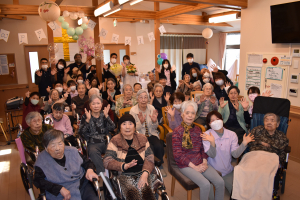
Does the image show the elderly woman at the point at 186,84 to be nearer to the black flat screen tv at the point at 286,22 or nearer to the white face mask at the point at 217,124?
the black flat screen tv at the point at 286,22

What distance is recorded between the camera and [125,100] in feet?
13.6

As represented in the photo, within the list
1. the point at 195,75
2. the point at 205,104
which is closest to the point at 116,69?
the point at 195,75

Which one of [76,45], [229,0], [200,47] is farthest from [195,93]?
[200,47]

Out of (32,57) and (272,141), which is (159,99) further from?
(32,57)

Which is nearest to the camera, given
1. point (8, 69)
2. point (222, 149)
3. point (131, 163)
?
point (131, 163)

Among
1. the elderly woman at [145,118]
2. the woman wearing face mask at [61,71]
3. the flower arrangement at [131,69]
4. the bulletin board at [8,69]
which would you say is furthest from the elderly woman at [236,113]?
the bulletin board at [8,69]

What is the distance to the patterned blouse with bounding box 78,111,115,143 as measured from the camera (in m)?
3.07

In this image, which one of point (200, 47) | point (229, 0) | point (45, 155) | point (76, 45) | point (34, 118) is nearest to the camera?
point (45, 155)

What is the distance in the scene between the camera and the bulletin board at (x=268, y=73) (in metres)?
4.09

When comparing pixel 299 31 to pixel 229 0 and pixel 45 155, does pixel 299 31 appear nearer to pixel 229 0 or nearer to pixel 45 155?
pixel 229 0

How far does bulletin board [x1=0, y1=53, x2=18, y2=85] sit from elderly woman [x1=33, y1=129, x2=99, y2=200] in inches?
270

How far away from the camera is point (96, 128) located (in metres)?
3.15

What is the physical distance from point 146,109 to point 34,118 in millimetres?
1618

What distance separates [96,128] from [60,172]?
42.3 inches
